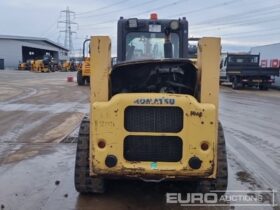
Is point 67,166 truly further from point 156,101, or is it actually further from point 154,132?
point 156,101

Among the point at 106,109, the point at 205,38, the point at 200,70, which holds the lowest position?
the point at 106,109

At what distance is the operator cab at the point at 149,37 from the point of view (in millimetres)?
8719

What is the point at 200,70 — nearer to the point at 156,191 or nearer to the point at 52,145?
the point at 156,191

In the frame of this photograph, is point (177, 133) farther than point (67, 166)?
No

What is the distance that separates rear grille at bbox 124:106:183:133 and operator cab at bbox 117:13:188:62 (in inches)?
130

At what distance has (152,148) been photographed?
217 inches

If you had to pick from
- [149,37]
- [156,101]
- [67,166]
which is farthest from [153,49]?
[156,101]

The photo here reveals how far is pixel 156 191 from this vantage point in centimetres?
620

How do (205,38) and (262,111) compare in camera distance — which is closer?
(205,38)

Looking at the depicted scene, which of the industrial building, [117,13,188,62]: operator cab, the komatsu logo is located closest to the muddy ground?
the komatsu logo

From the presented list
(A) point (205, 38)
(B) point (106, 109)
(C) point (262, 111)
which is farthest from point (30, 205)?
(C) point (262, 111)

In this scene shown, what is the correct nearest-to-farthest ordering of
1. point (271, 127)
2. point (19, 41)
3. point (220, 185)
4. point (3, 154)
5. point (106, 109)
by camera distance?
point (106, 109), point (220, 185), point (3, 154), point (271, 127), point (19, 41)

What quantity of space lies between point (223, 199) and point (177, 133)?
1.13 meters

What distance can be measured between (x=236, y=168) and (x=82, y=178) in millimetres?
2813
